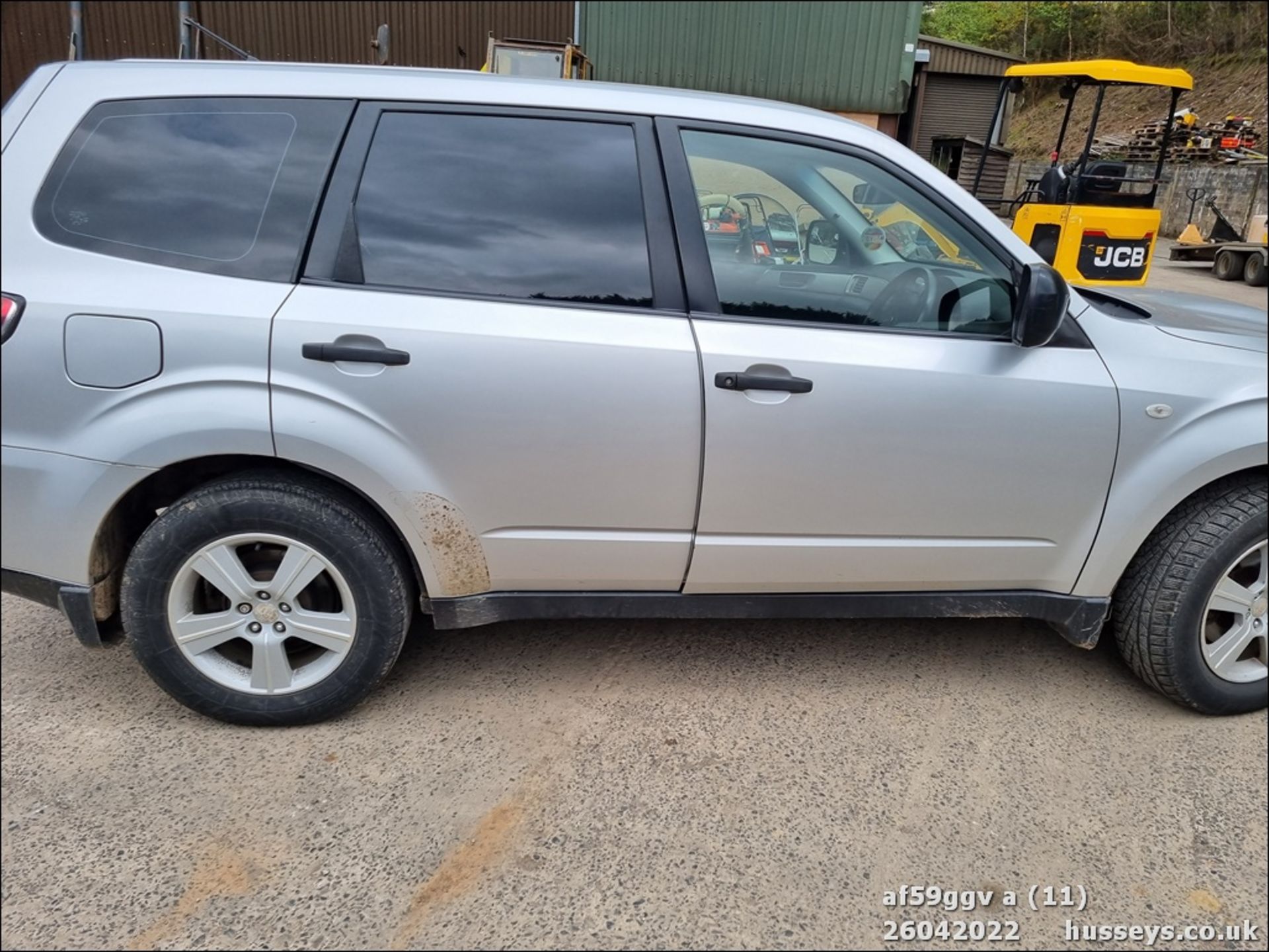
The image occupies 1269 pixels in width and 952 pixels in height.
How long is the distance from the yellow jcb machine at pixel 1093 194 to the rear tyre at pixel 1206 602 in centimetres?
85

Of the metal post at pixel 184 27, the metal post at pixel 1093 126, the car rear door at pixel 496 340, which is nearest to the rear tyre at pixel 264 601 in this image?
the car rear door at pixel 496 340

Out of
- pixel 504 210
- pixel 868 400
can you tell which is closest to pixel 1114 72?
pixel 868 400

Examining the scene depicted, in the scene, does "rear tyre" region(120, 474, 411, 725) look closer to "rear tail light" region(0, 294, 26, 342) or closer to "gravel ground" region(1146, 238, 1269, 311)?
"rear tail light" region(0, 294, 26, 342)

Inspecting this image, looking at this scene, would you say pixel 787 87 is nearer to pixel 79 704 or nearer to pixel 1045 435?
pixel 1045 435

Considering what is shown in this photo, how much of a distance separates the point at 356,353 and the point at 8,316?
0.85 m

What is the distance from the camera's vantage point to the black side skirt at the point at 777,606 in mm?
2469

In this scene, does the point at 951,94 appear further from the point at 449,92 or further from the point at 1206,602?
the point at 1206,602

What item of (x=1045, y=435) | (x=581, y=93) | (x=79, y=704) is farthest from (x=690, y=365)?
(x=79, y=704)

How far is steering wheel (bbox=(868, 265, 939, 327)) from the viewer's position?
7.91 ft

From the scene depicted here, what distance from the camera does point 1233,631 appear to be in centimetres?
252

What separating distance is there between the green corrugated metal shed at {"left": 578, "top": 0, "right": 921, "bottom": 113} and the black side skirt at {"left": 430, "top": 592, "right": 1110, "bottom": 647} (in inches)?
62.4

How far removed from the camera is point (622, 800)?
2.21 meters

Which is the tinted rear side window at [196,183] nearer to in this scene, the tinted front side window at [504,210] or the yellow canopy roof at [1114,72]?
the tinted front side window at [504,210]

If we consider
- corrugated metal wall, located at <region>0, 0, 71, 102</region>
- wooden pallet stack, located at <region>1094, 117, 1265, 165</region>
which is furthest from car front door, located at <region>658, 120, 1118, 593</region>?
corrugated metal wall, located at <region>0, 0, 71, 102</region>
